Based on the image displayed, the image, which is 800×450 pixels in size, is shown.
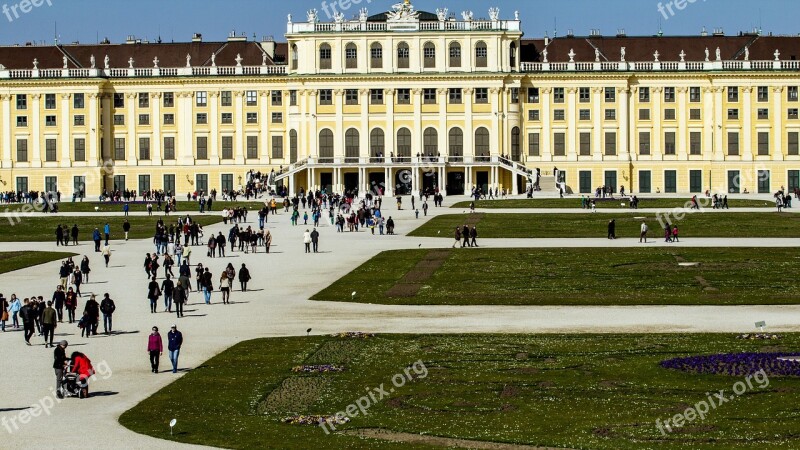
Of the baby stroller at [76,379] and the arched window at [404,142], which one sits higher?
the arched window at [404,142]

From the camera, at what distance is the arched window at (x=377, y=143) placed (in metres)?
134

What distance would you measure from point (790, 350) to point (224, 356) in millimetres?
15577

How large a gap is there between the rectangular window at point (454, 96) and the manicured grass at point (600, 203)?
2207 cm

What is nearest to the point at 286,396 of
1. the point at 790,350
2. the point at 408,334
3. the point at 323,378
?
the point at 323,378

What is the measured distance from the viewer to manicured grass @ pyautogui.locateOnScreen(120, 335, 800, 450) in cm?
3064

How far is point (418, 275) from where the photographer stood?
63062 millimetres

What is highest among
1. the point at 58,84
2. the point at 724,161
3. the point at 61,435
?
the point at 58,84

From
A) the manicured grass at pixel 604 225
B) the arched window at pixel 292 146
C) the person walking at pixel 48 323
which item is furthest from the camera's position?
the arched window at pixel 292 146

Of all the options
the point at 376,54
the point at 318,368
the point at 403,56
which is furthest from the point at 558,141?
the point at 318,368

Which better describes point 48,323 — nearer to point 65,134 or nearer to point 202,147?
point 202,147

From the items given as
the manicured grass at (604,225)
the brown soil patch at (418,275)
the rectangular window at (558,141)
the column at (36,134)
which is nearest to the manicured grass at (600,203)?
the manicured grass at (604,225)

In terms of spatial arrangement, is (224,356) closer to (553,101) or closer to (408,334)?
(408,334)

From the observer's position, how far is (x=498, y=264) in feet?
221

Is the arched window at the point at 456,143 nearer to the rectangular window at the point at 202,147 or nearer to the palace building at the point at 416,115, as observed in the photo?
the palace building at the point at 416,115
